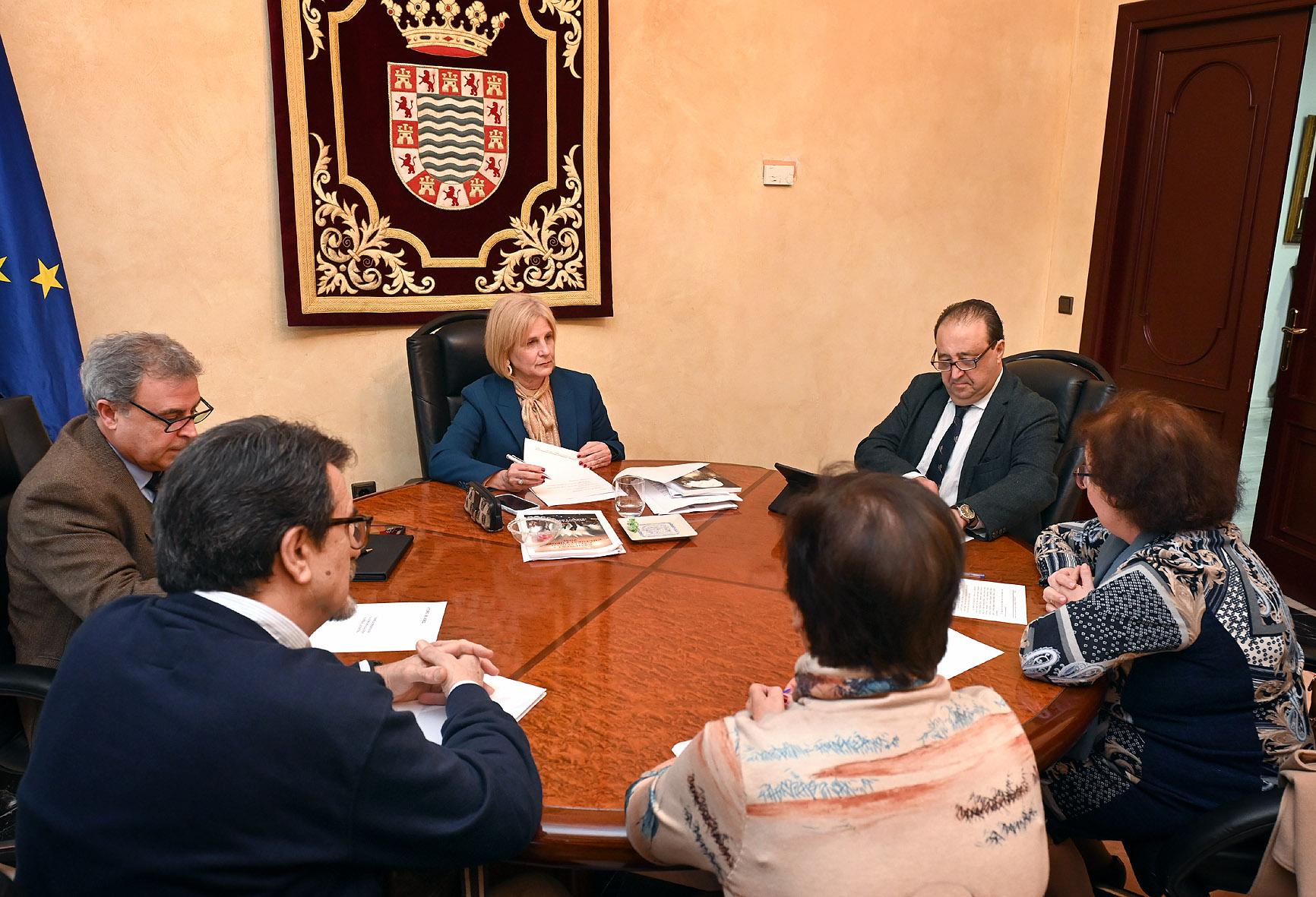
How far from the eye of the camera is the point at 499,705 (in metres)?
1.38

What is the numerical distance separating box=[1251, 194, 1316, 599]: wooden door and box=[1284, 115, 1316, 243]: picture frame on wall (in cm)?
97

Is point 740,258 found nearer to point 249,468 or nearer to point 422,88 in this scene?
point 422,88

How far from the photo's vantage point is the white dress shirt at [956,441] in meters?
2.69

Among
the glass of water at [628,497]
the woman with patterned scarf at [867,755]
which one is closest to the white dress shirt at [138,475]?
the glass of water at [628,497]

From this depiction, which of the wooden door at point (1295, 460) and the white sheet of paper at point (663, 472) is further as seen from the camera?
the wooden door at point (1295, 460)

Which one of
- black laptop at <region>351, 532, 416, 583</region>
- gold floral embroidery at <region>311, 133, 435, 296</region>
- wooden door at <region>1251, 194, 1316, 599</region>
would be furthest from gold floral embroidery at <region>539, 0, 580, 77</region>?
A: wooden door at <region>1251, 194, 1316, 599</region>

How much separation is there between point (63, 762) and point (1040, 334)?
4.55 meters

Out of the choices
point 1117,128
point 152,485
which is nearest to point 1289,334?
point 1117,128

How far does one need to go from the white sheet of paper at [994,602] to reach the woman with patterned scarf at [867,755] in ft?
2.46

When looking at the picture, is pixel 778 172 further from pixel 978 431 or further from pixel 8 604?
pixel 8 604

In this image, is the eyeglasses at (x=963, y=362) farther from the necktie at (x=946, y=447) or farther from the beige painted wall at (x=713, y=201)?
the beige painted wall at (x=713, y=201)

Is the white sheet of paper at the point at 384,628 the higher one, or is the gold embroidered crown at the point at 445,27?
the gold embroidered crown at the point at 445,27

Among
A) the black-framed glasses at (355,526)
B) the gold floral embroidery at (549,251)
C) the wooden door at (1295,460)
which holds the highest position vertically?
the gold floral embroidery at (549,251)

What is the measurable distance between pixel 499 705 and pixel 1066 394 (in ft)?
6.48
